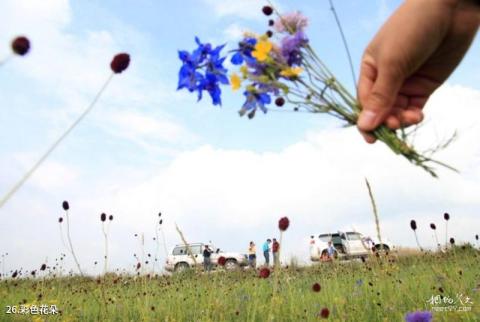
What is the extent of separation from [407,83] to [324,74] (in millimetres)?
414

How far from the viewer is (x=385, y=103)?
1.76m

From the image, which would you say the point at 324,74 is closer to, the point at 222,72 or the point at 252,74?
the point at 252,74

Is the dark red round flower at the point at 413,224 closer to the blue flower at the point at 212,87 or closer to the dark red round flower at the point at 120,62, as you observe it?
the dark red round flower at the point at 120,62

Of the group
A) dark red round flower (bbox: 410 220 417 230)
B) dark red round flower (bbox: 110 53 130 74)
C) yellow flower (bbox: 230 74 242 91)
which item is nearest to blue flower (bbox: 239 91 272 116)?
yellow flower (bbox: 230 74 242 91)

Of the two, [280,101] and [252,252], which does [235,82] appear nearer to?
[280,101]

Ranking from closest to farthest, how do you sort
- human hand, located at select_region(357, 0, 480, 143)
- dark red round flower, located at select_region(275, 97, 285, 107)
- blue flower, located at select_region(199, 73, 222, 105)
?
human hand, located at select_region(357, 0, 480, 143)
dark red round flower, located at select_region(275, 97, 285, 107)
blue flower, located at select_region(199, 73, 222, 105)

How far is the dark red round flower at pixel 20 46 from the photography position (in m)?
2.61

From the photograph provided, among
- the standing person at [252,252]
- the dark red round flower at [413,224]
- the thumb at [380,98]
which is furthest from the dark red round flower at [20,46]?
the standing person at [252,252]

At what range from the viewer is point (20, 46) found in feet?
8.60

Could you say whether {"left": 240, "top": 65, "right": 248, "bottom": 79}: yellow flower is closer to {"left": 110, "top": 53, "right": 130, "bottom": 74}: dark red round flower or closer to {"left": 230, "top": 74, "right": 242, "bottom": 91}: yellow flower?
{"left": 230, "top": 74, "right": 242, "bottom": 91}: yellow flower

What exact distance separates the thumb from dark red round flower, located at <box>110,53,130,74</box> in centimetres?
148

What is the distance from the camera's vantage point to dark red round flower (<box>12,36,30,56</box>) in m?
2.61

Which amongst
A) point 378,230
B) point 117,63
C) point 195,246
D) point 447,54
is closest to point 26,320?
point 117,63

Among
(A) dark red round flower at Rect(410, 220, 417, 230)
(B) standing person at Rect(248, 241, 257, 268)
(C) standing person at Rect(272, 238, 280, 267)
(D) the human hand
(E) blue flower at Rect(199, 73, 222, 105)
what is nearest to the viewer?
(D) the human hand
